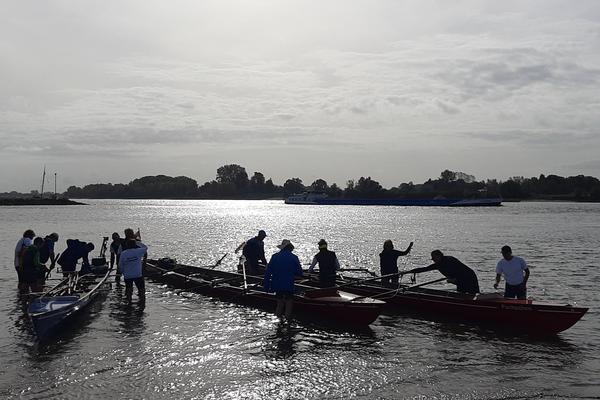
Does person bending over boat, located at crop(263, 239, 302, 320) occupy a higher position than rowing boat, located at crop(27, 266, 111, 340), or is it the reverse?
person bending over boat, located at crop(263, 239, 302, 320)

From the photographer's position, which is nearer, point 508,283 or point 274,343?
point 274,343

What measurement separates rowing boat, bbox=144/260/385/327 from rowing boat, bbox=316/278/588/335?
1.82m

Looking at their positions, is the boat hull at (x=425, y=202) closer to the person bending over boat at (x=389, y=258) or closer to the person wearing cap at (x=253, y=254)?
the person wearing cap at (x=253, y=254)

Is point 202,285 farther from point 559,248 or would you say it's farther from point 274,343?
point 559,248

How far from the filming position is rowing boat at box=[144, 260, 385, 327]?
1501 cm

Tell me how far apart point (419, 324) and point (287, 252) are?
4701 millimetres

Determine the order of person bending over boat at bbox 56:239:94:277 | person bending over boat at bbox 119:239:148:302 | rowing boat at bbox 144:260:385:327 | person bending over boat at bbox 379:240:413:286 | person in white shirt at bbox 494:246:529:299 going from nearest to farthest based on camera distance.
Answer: person in white shirt at bbox 494:246:529:299 < rowing boat at bbox 144:260:385:327 < person bending over boat at bbox 119:239:148:302 < person bending over boat at bbox 379:240:413:286 < person bending over boat at bbox 56:239:94:277

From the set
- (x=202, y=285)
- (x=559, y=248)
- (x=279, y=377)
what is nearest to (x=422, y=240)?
(x=559, y=248)

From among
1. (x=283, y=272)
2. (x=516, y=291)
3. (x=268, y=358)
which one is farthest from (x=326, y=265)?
(x=516, y=291)

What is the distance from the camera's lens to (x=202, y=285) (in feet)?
68.7

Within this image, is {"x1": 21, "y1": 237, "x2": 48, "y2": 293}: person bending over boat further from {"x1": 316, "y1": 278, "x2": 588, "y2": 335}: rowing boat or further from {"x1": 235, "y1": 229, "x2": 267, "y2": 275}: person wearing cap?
{"x1": 316, "y1": 278, "x2": 588, "y2": 335}: rowing boat

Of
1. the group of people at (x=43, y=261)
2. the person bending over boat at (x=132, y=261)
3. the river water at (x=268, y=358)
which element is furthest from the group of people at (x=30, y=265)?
the person bending over boat at (x=132, y=261)

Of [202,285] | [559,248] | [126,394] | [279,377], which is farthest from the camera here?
[559,248]

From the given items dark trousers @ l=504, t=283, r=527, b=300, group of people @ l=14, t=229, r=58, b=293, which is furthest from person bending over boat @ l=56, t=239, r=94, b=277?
dark trousers @ l=504, t=283, r=527, b=300
